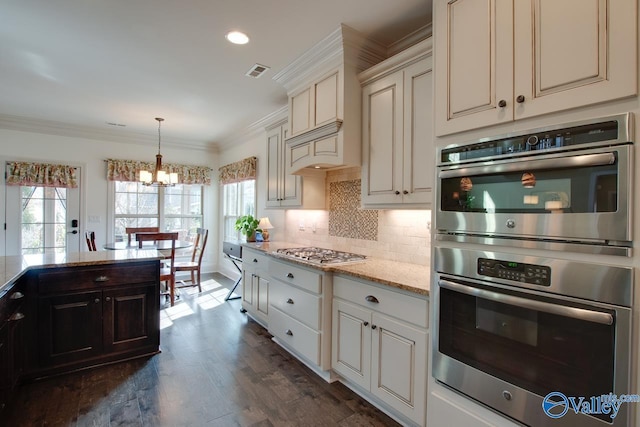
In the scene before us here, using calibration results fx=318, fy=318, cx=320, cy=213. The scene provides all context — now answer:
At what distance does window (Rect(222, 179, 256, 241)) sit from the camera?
530 cm

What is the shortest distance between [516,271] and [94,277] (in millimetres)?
2946

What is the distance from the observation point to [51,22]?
2.32 metres

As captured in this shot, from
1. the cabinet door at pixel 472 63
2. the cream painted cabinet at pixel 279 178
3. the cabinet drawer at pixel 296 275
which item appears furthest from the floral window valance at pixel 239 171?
the cabinet door at pixel 472 63

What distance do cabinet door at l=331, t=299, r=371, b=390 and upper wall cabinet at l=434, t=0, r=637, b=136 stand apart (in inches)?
52.5

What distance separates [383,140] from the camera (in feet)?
7.75

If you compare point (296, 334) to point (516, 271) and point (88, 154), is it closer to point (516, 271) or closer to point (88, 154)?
point (516, 271)

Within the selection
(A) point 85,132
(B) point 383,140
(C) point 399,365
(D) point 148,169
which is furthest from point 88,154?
(C) point 399,365

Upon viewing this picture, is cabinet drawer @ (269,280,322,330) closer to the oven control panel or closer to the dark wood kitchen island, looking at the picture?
the dark wood kitchen island

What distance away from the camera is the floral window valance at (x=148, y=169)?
536 centimetres

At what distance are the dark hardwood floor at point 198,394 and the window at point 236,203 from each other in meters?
2.63

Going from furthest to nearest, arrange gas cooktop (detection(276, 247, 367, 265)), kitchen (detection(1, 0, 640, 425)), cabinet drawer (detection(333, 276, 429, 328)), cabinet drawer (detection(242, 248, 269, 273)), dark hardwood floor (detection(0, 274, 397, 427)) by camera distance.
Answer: cabinet drawer (detection(242, 248, 269, 273)) → gas cooktop (detection(276, 247, 367, 265)) → dark hardwood floor (detection(0, 274, 397, 427)) → cabinet drawer (detection(333, 276, 429, 328)) → kitchen (detection(1, 0, 640, 425))

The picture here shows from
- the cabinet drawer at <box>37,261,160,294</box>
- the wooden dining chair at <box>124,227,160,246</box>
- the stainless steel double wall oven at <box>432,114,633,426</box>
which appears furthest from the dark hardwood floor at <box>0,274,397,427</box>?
the wooden dining chair at <box>124,227,160,246</box>

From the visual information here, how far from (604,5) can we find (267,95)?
10.5ft

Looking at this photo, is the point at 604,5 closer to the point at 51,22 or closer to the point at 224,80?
the point at 224,80
